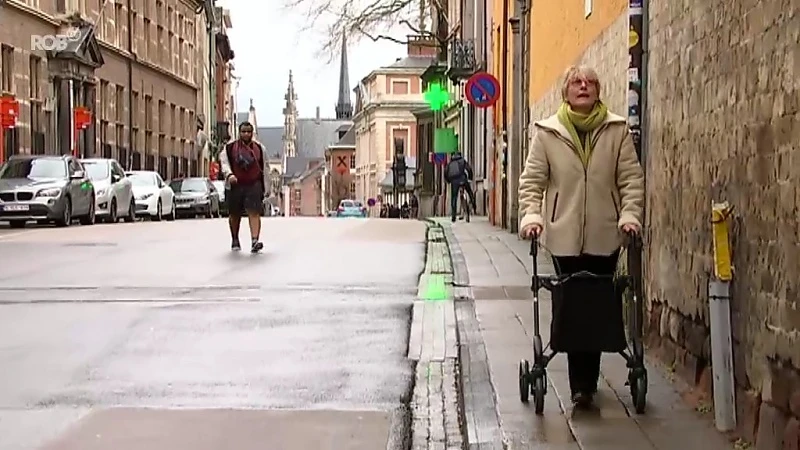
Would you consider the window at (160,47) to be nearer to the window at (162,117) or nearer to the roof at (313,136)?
the window at (162,117)

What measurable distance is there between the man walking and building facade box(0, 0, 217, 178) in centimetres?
1929

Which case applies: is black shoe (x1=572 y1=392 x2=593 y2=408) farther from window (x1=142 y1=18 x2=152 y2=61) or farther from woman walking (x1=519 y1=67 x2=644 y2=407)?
window (x1=142 y1=18 x2=152 y2=61)

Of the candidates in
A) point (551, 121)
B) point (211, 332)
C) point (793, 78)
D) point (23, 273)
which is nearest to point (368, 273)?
point (23, 273)

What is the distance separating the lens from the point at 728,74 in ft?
20.7

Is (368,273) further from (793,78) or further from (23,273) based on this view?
(793,78)

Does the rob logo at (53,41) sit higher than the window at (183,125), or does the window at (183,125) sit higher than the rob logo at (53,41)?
the rob logo at (53,41)

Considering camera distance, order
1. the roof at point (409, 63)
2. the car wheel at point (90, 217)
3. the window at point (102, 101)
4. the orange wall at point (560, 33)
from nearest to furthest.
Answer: the orange wall at point (560, 33)
the car wheel at point (90, 217)
the window at point (102, 101)
the roof at point (409, 63)

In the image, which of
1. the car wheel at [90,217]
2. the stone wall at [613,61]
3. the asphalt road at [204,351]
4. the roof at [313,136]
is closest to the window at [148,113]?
the car wheel at [90,217]

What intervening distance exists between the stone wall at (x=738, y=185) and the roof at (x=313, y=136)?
17592cm

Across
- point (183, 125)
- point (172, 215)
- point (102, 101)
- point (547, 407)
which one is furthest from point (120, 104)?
point (547, 407)

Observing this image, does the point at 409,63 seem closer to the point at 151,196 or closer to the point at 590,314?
the point at 151,196

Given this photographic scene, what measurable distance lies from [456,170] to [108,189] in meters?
9.22

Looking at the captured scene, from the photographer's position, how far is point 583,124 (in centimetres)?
680

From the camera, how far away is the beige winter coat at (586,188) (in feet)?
22.2
